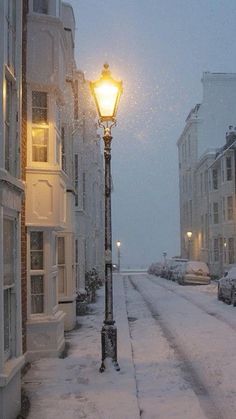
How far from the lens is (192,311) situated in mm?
18797

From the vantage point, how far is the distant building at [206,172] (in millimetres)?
47594

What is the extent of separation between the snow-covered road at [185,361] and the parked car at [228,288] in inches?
53.0

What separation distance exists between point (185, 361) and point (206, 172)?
1648 inches

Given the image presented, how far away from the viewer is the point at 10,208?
7020 millimetres

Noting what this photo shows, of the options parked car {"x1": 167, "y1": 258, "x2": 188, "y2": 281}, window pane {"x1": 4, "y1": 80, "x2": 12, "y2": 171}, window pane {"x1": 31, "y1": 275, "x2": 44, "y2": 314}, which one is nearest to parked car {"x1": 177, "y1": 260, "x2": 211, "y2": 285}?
parked car {"x1": 167, "y1": 258, "x2": 188, "y2": 281}

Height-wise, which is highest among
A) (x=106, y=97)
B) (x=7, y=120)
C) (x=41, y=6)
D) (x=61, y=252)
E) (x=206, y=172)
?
(x=206, y=172)

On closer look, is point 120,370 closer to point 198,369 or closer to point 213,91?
point 198,369

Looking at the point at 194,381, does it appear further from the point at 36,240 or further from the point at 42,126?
the point at 42,126

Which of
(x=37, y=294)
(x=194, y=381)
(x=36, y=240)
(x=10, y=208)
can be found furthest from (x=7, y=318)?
(x=36, y=240)

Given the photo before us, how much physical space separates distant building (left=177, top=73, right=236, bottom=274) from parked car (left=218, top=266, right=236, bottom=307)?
2207cm

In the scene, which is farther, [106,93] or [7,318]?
[106,93]

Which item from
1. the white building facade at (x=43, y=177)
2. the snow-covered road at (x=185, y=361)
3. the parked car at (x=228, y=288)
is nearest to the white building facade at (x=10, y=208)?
the snow-covered road at (x=185, y=361)

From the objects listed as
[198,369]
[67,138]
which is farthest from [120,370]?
[67,138]

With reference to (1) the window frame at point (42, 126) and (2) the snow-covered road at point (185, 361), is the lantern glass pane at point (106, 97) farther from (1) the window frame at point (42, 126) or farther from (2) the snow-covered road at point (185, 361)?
(2) the snow-covered road at point (185, 361)
